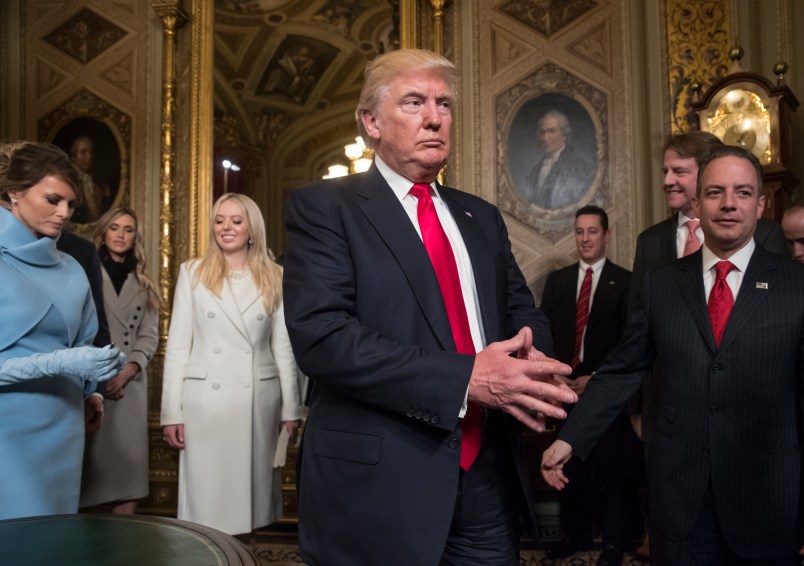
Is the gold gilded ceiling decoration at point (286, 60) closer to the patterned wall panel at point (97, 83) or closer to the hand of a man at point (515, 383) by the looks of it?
the patterned wall panel at point (97, 83)

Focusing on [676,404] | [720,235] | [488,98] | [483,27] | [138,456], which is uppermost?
[483,27]

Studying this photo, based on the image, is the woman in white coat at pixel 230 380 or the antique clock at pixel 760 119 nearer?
the woman in white coat at pixel 230 380

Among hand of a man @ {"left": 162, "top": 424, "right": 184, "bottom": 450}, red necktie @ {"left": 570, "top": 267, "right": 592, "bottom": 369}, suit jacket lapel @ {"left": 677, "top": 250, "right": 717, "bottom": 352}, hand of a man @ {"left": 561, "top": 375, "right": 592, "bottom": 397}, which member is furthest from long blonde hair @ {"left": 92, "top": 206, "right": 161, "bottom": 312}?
suit jacket lapel @ {"left": 677, "top": 250, "right": 717, "bottom": 352}

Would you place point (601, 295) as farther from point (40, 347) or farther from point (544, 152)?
point (40, 347)

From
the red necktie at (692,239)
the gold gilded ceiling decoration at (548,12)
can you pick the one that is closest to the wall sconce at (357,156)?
the gold gilded ceiling decoration at (548,12)

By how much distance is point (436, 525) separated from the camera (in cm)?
170

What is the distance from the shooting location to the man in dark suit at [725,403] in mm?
2266

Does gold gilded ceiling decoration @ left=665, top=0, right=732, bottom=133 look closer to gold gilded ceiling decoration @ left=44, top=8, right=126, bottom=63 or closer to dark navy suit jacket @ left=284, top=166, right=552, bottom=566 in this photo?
dark navy suit jacket @ left=284, top=166, right=552, bottom=566

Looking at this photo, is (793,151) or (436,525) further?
(793,151)

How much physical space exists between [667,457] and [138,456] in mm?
3124

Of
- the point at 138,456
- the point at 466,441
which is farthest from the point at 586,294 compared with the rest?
the point at 466,441

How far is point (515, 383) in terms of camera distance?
62.6 inches

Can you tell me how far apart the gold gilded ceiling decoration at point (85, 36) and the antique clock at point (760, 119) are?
514 centimetres

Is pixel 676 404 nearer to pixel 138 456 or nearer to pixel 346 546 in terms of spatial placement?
pixel 346 546
